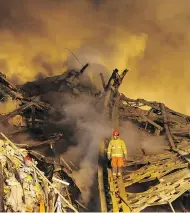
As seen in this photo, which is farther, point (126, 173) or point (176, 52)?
point (176, 52)

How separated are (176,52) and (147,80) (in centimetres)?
385

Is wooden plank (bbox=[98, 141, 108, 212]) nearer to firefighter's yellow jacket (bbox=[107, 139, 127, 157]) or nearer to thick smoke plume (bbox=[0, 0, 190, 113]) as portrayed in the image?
firefighter's yellow jacket (bbox=[107, 139, 127, 157])

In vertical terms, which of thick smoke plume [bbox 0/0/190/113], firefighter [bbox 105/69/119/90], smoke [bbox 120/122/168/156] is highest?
thick smoke plume [bbox 0/0/190/113]

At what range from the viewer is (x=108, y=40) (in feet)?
103

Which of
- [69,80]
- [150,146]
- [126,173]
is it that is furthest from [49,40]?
[126,173]

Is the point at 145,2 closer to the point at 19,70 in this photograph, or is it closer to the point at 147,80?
the point at 147,80

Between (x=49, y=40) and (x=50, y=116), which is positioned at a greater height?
(x=49, y=40)

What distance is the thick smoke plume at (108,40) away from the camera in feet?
95.2

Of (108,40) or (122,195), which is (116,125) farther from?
(108,40)

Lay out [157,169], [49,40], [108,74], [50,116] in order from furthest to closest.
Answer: [49,40], [108,74], [50,116], [157,169]

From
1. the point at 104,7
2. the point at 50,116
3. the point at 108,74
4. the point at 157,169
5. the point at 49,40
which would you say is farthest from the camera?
the point at 104,7

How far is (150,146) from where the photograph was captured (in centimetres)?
1853

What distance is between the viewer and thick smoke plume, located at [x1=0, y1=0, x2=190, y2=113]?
1143 inches

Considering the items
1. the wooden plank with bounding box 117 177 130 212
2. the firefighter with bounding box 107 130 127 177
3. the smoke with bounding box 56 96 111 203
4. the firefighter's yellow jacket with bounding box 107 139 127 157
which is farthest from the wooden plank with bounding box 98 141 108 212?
the firefighter's yellow jacket with bounding box 107 139 127 157
